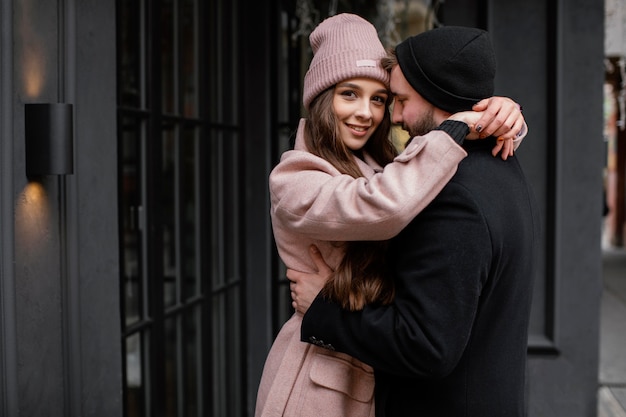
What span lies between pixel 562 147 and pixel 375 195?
101 inches

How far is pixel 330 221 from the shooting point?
1793mm

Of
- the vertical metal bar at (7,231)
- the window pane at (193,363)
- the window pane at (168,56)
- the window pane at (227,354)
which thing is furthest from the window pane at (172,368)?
the vertical metal bar at (7,231)

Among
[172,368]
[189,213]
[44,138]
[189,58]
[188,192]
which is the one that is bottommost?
[172,368]

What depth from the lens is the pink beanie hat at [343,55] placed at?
2164 mm

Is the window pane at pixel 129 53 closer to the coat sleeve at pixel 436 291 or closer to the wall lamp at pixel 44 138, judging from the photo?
the wall lamp at pixel 44 138

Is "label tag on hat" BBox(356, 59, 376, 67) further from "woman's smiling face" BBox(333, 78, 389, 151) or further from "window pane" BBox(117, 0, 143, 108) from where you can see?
"window pane" BBox(117, 0, 143, 108)

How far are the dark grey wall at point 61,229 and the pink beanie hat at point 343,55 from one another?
924 millimetres

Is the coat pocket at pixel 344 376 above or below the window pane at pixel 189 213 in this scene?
below

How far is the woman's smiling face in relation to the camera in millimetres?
2193

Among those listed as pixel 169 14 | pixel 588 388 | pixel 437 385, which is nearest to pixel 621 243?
pixel 588 388

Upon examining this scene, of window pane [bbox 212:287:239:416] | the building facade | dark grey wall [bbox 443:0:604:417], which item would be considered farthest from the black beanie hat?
window pane [bbox 212:287:239:416]

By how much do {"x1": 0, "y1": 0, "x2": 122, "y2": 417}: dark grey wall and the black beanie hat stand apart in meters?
1.30

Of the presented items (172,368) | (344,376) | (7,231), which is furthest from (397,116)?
(172,368)

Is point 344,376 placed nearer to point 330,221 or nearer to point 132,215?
point 330,221
